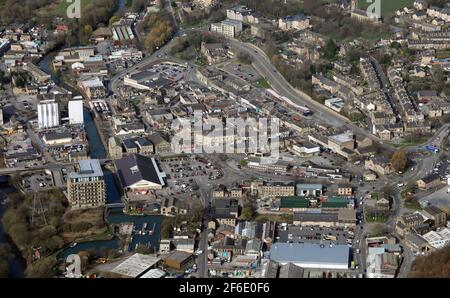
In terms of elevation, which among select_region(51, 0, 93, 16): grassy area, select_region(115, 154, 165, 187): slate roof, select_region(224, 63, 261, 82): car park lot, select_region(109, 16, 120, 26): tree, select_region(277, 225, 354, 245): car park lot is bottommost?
select_region(277, 225, 354, 245): car park lot

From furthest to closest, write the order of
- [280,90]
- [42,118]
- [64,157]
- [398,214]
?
[280,90], [42,118], [64,157], [398,214]

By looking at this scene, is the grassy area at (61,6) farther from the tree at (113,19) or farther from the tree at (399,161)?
the tree at (399,161)

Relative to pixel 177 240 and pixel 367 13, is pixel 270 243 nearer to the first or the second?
pixel 177 240

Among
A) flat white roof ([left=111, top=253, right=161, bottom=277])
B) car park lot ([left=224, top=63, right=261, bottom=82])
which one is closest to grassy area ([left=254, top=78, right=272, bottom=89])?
car park lot ([left=224, top=63, right=261, bottom=82])

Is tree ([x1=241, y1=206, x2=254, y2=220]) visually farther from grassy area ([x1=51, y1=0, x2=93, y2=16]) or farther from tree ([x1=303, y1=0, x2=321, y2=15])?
grassy area ([x1=51, y1=0, x2=93, y2=16])

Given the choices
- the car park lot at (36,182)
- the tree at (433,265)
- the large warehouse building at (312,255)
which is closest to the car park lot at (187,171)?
the car park lot at (36,182)
